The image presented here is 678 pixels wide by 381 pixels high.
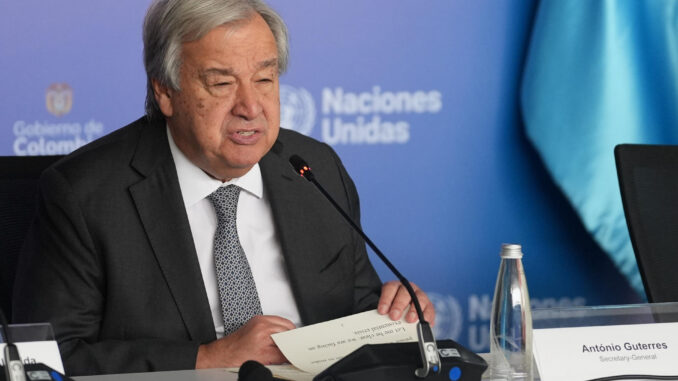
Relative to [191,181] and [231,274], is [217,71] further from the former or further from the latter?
[231,274]

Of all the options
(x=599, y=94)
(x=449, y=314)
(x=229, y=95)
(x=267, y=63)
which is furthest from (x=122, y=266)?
(x=599, y=94)

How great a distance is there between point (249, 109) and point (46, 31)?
1.61m

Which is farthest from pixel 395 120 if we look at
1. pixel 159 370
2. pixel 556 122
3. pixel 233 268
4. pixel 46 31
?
pixel 159 370

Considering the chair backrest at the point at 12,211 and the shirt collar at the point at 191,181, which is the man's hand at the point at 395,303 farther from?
the chair backrest at the point at 12,211

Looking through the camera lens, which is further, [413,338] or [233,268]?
[233,268]

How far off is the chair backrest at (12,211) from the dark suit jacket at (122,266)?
12 cm

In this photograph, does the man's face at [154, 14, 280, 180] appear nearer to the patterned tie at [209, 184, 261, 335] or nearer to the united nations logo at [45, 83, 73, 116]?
the patterned tie at [209, 184, 261, 335]

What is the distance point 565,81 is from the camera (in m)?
3.74

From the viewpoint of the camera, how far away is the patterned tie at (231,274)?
2203 millimetres

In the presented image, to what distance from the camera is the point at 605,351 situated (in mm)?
1606

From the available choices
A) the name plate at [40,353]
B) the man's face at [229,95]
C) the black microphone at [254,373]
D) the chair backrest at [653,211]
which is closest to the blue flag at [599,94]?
the chair backrest at [653,211]

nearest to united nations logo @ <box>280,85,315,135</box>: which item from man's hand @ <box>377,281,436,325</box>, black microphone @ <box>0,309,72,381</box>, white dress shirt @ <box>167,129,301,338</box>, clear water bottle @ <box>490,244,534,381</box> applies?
white dress shirt @ <box>167,129,301,338</box>

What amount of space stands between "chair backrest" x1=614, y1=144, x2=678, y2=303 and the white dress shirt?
932 mm

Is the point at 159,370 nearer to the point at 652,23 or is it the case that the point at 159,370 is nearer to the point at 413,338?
the point at 413,338
